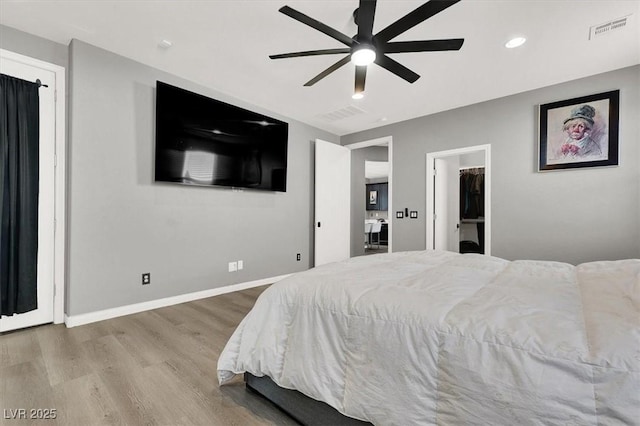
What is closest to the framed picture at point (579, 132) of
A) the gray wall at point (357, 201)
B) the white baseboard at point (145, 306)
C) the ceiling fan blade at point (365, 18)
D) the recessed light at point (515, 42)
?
the recessed light at point (515, 42)

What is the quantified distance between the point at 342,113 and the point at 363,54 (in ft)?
7.52

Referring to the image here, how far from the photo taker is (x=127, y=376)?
1.78m

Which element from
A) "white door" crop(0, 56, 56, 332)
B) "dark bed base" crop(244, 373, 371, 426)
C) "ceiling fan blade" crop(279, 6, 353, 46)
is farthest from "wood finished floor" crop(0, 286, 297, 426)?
"ceiling fan blade" crop(279, 6, 353, 46)

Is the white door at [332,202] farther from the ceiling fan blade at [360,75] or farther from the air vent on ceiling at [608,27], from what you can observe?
the air vent on ceiling at [608,27]

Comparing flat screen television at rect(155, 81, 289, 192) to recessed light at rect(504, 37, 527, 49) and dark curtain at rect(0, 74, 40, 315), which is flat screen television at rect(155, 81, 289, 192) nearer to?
dark curtain at rect(0, 74, 40, 315)

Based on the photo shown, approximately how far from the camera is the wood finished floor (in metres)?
1.45

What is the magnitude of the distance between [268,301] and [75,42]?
3.01 m

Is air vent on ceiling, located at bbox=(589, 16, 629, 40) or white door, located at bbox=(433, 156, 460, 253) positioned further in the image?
white door, located at bbox=(433, 156, 460, 253)

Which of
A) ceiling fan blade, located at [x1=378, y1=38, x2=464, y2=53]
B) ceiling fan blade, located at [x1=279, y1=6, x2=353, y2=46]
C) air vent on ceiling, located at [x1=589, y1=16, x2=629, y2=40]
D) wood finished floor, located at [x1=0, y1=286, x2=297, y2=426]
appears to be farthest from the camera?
air vent on ceiling, located at [x1=589, y1=16, x2=629, y2=40]

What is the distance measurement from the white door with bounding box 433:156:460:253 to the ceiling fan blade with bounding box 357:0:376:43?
113 inches

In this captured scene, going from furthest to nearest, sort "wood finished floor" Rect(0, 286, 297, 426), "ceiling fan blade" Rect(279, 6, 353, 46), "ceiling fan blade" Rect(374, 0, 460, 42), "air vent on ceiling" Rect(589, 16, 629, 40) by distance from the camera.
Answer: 1. "air vent on ceiling" Rect(589, 16, 629, 40)
2. "ceiling fan blade" Rect(279, 6, 353, 46)
3. "ceiling fan blade" Rect(374, 0, 460, 42)
4. "wood finished floor" Rect(0, 286, 297, 426)

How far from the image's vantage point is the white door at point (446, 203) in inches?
172

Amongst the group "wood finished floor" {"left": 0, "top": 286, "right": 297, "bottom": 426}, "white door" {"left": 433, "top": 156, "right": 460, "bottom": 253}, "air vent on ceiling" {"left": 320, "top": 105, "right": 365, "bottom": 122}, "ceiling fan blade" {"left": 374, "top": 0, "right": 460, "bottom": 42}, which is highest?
"air vent on ceiling" {"left": 320, "top": 105, "right": 365, "bottom": 122}

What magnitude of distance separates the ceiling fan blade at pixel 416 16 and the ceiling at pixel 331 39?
1.21 feet
